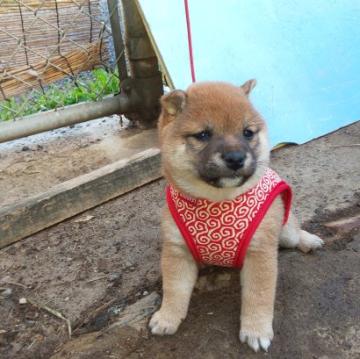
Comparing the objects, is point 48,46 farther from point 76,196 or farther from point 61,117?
point 76,196

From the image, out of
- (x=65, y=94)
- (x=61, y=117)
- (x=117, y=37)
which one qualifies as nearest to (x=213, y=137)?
(x=61, y=117)

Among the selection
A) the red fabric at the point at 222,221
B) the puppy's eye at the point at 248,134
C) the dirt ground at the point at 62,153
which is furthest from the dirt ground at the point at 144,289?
the puppy's eye at the point at 248,134

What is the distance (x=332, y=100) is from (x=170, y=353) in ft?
8.91

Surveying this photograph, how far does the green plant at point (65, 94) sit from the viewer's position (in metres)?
3.79

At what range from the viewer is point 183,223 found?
2012mm

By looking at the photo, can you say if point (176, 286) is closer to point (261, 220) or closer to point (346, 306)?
point (261, 220)

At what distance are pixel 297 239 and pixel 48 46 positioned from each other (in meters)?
2.15

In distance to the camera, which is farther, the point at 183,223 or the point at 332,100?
the point at 332,100

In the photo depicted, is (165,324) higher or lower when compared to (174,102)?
lower

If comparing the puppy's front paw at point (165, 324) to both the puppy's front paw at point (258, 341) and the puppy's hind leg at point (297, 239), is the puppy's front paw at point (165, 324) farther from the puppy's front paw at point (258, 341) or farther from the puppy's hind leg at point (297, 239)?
the puppy's hind leg at point (297, 239)

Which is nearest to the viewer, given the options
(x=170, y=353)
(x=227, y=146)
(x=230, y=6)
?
(x=227, y=146)

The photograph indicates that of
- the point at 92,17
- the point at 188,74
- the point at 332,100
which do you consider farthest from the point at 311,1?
the point at 92,17

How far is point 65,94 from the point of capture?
426 cm

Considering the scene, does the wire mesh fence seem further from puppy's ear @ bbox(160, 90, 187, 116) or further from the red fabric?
the red fabric
